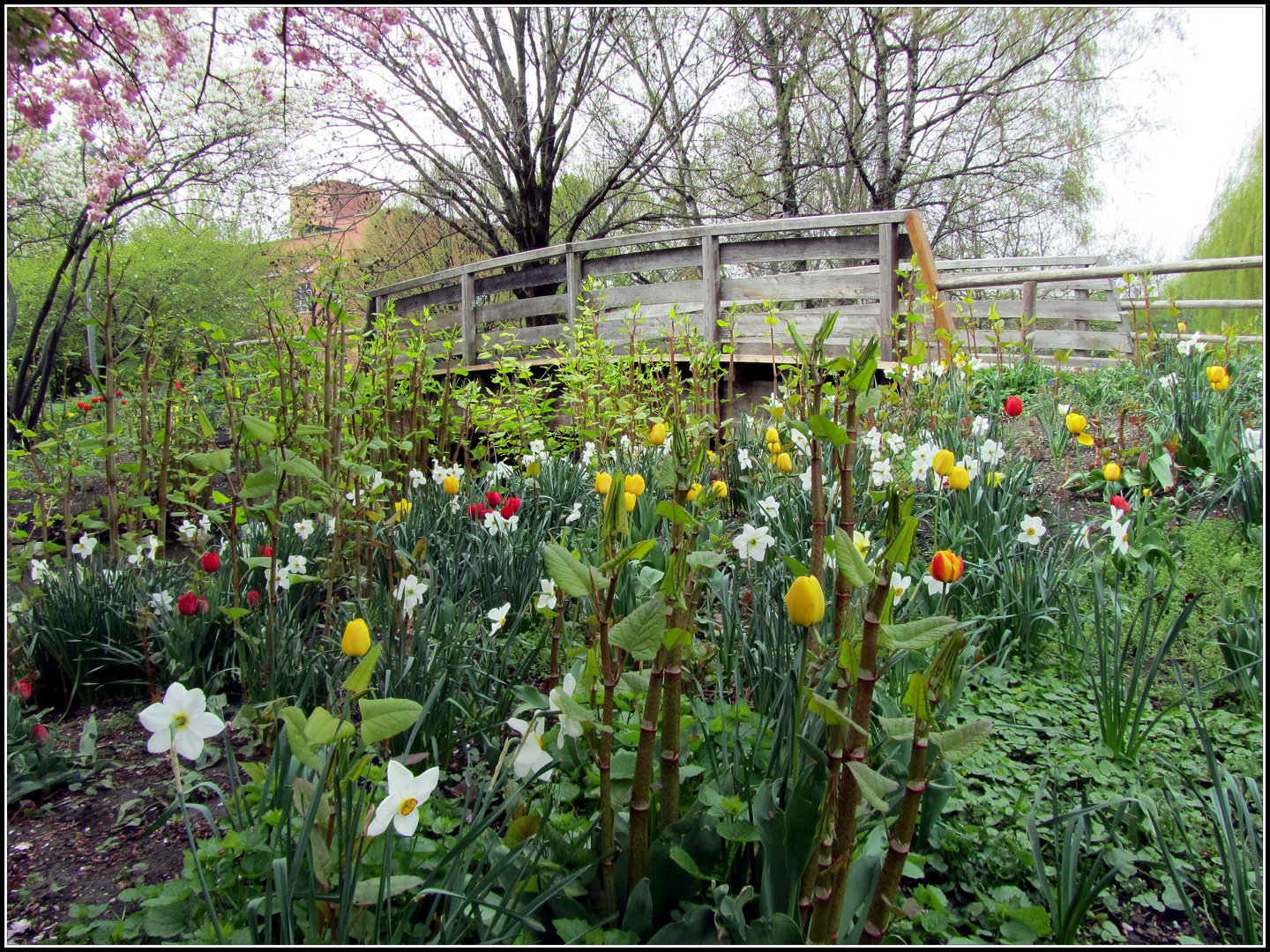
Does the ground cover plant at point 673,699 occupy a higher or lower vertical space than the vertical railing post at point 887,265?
lower

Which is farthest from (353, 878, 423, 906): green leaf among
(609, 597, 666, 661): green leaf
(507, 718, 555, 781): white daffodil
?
(609, 597, 666, 661): green leaf

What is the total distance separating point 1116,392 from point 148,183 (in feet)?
15.9

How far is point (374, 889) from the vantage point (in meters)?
0.78

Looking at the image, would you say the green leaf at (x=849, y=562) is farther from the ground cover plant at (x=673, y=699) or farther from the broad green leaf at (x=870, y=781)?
the broad green leaf at (x=870, y=781)

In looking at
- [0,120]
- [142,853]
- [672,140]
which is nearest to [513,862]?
[142,853]

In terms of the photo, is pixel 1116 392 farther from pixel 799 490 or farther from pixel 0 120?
pixel 0 120

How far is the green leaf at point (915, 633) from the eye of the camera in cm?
66

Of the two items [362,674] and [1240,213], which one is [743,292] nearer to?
[1240,213]

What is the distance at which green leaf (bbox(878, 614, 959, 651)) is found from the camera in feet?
2.16

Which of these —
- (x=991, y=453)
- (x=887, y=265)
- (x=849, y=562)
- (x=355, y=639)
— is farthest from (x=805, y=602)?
(x=887, y=265)

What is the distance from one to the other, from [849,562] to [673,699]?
299 millimetres

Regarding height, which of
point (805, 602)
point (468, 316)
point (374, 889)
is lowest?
point (374, 889)

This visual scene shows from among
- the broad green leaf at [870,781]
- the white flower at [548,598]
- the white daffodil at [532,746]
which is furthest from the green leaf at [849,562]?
the white flower at [548,598]

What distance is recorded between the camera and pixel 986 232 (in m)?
9.87
